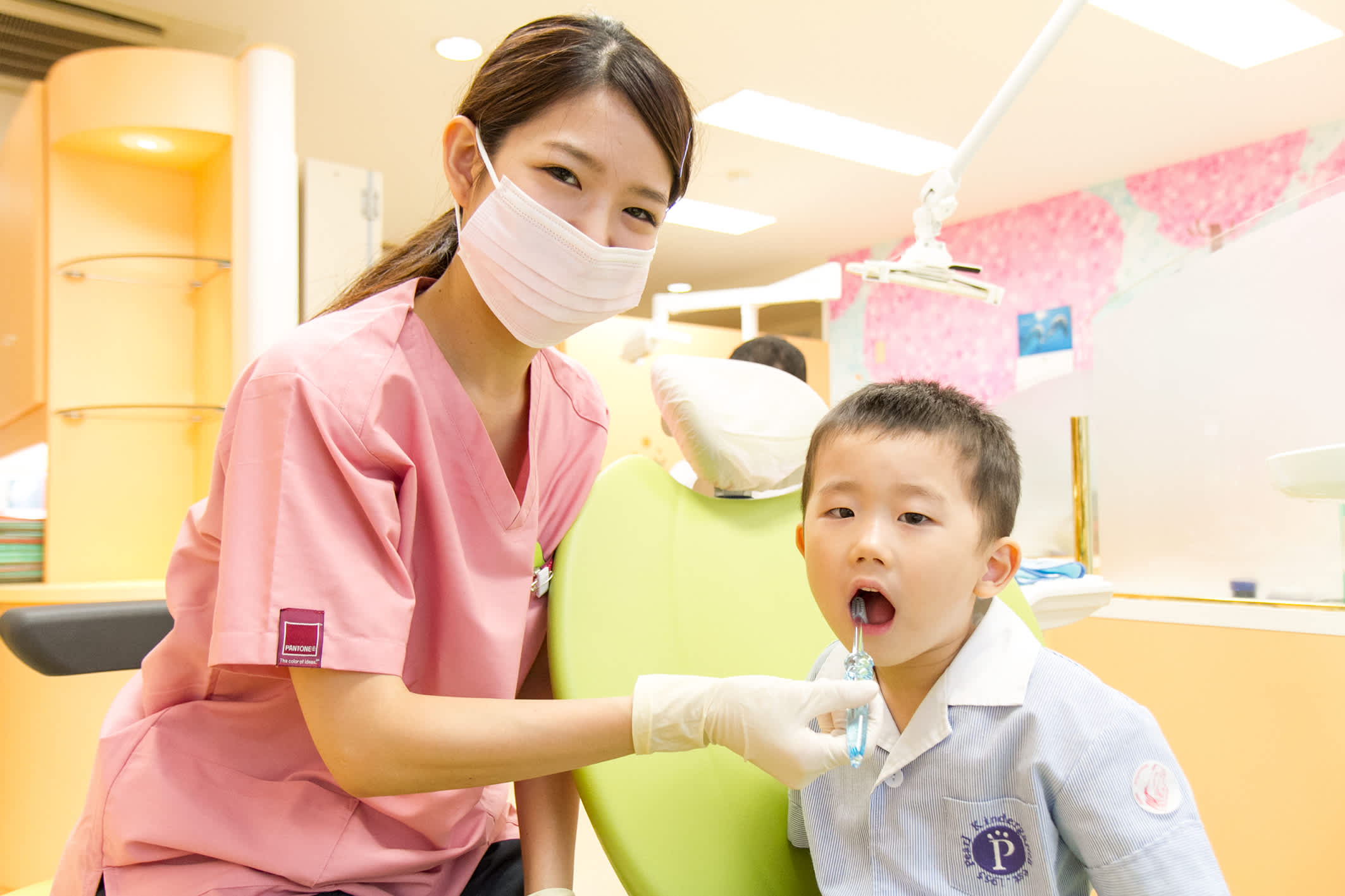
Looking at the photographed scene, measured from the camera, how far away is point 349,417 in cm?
80

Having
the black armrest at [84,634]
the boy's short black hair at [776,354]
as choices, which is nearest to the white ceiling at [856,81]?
the boy's short black hair at [776,354]

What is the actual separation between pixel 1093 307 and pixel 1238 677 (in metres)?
3.81

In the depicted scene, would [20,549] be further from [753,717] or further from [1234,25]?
[1234,25]

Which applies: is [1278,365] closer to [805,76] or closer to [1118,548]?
[1118,548]

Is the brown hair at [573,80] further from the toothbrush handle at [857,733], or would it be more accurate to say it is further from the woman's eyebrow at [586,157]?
the toothbrush handle at [857,733]

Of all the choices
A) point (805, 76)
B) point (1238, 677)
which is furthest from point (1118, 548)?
point (805, 76)

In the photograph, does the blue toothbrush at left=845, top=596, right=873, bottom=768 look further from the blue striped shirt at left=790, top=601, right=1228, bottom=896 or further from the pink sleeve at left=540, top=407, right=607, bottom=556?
the pink sleeve at left=540, top=407, right=607, bottom=556

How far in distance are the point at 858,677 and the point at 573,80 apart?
24.7 inches

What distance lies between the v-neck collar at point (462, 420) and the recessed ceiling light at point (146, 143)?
89.5 inches

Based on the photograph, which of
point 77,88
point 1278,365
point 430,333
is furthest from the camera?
point 77,88

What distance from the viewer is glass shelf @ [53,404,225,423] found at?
2.71 metres

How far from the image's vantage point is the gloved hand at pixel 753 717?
794 millimetres

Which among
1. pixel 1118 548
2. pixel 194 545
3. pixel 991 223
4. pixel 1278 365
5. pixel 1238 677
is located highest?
pixel 991 223

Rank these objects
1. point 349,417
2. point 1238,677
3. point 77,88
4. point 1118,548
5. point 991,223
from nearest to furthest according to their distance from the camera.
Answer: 1. point 349,417
2. point 1238,677
3. point 1118,548
4. point 77,88
5. point 991,223
